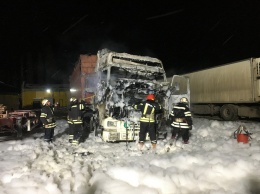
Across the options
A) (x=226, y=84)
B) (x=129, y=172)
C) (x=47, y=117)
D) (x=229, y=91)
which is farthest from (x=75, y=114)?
(x=226, y=84)

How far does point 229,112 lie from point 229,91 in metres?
1.08

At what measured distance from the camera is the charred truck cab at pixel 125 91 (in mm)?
7926

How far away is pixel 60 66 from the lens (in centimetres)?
5691

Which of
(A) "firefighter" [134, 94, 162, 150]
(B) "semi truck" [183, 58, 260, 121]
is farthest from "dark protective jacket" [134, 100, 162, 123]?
(B) "semi truck" [183, 58, 260, 121]

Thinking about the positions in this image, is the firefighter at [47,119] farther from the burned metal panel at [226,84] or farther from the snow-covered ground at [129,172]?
the burned metal panel at [226,84]

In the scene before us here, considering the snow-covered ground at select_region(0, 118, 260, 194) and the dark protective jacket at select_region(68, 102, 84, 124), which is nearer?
the snow-covered ground at select_region(0, 118, 260, 194)

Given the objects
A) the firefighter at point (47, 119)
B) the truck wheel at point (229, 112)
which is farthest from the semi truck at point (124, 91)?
the truck wheel at point (229, 112)

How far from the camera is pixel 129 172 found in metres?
4.84

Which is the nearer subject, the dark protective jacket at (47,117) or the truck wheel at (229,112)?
the dark protective jacket at (47,117)

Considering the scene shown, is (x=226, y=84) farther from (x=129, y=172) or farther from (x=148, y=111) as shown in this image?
(x=129, y=172)

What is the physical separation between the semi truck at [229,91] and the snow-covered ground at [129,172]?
A: 5828 mm

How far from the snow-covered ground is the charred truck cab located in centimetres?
95

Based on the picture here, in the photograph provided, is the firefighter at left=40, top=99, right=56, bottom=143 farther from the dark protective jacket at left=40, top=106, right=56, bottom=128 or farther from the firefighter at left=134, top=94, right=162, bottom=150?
the firefighter at left=134, top=94, right=162, bottom=150

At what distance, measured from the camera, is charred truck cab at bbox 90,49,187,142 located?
793cm
